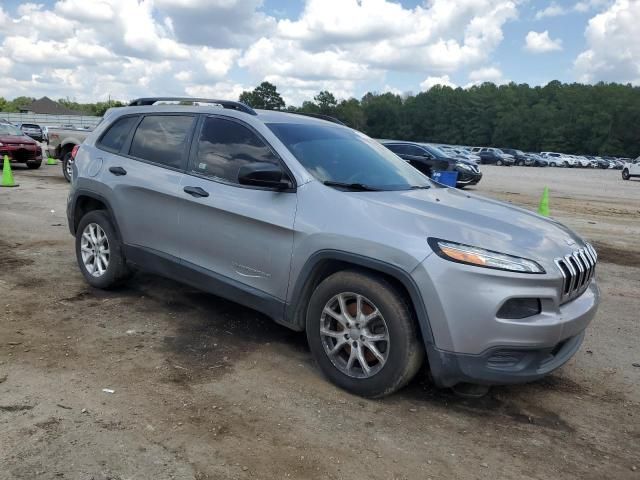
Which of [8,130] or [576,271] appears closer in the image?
[576,271]

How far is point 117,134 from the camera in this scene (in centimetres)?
551

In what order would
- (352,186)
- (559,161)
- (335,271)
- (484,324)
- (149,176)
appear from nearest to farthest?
(484,324) < (335,271) < (352,186) < (149,176) < (559,161)

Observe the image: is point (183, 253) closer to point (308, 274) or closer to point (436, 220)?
point (308, 274)

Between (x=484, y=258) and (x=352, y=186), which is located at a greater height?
(x=352, y=186)

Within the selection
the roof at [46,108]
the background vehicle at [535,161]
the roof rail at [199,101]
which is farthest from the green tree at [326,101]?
the roof rail at [199,101]

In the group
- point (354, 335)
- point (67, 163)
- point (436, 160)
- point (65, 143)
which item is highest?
point (436, 160)

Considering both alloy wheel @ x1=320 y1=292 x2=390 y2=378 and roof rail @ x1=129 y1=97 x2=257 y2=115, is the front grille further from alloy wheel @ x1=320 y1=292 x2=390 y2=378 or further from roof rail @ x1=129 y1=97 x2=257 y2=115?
roof rail @ x1=129 y1=97 x2=257 y2=115

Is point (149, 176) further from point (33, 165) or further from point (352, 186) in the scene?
point (33, 165)

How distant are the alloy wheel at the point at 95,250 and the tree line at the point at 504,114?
296 feet

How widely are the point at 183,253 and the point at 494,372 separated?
2.59 metres

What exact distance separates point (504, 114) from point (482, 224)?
11613 centimetres

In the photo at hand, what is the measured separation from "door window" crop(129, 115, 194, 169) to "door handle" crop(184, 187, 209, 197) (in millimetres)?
306

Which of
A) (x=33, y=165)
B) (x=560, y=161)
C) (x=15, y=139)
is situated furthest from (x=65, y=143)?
(x=560, y=161)

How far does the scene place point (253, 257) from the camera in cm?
413
